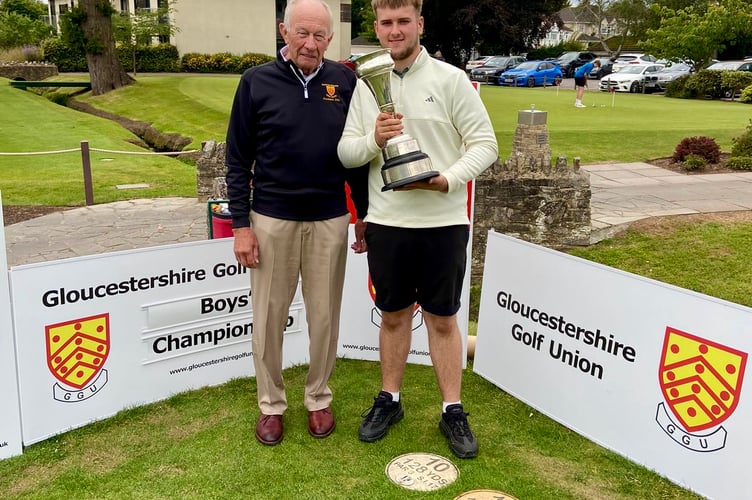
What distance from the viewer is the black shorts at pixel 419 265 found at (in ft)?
10.1

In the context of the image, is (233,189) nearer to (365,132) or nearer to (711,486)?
(365,132)

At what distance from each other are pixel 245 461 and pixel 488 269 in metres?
1.88

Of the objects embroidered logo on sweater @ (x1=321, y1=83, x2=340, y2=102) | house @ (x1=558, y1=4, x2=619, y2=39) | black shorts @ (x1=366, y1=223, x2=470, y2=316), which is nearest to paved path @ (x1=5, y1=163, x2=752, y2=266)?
black shorts @ (x1=366, y1=223, x2=470, y2=316)

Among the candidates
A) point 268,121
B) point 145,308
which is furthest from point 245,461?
point 268,121

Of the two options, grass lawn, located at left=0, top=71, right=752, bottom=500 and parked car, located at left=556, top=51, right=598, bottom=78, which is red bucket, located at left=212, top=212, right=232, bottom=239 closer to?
grass lawn, located at left=0, top=71, right=752, bottom=500

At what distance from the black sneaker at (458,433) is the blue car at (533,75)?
1309 inches

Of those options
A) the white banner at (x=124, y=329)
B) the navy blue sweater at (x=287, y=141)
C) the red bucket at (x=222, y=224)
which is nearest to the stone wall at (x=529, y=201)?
the red bucket at (x=222, y=224)

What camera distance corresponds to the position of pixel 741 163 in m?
11.6

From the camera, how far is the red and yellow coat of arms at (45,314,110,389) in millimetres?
3298

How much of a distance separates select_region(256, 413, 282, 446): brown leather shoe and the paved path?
503 cm

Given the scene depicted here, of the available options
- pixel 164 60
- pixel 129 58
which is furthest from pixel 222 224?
pixel 129 58

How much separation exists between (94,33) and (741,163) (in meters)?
22.9

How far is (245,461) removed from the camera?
321cm

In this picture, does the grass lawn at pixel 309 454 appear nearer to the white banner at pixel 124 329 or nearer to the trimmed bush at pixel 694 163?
the white banner at pixel 124 329
